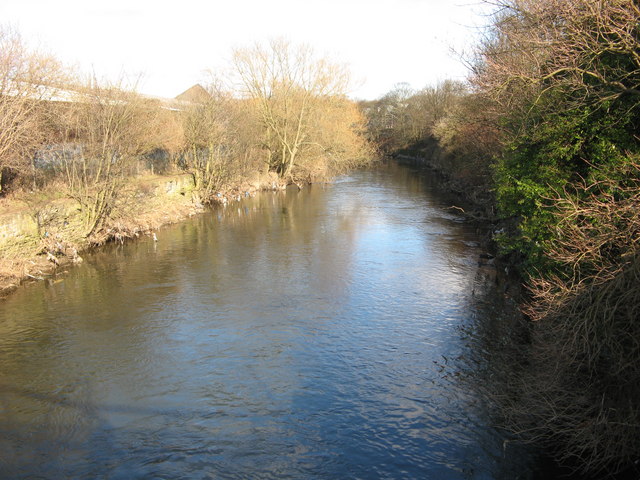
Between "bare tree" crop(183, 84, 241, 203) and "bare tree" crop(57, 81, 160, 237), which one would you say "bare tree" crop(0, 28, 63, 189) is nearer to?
"bare tree" crop(57, 81, 160, 237)

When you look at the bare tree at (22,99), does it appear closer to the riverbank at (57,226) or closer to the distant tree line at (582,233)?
the riverbank at (57,226)

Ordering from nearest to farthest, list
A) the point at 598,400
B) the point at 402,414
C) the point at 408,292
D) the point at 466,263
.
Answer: the point at 598,400 < the point at 402,414 < the point at 408,292 < the point at 466,263

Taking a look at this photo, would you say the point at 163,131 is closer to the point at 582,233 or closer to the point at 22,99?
the point at 22,99

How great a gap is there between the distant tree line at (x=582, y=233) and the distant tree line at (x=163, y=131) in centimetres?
1710

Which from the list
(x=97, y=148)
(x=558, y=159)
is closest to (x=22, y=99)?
(x=97, y=148)

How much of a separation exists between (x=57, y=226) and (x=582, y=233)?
19.5 metres

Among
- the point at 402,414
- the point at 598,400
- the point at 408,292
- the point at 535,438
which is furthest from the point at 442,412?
the point at 408,292

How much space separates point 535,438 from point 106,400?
8.67m

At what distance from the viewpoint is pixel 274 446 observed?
932 cm

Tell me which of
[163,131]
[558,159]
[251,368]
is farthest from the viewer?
[163,131]

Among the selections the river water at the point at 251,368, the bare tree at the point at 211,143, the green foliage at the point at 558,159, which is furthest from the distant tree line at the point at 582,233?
the bare tree at the point at 211,143

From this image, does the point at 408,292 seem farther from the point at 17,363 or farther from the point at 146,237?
the point at 146,237

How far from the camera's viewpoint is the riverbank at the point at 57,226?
1786 cm

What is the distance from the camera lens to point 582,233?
8680 mm
